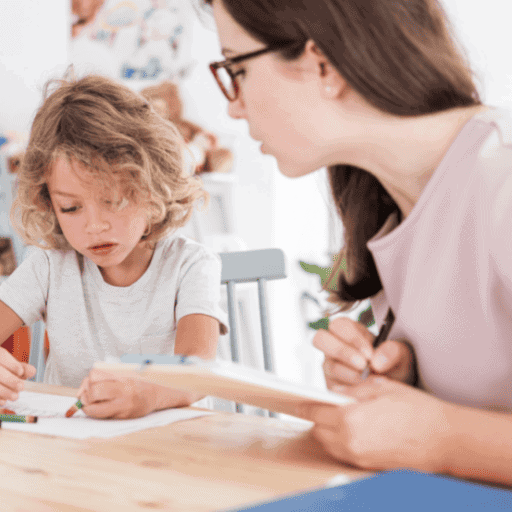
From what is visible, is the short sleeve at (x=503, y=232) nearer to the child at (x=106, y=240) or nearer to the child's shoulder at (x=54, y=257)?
the child at (x=106, y=240)

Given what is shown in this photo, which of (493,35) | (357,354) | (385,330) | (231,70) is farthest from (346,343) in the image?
(493,35)

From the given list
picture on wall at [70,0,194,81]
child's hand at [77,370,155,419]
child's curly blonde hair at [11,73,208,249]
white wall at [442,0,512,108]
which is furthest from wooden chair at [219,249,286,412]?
picture on wall at [70,0,194,81]

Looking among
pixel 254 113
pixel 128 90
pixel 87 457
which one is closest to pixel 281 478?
pixel 87 457

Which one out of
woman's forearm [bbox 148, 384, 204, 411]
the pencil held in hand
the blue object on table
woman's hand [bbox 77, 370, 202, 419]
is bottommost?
woman's forearm [bbox 148, 384, 204, 411]

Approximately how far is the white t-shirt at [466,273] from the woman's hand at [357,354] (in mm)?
21

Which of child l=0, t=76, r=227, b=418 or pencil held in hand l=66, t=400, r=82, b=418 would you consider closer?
pencil held in hand l=66, t=400, r=82, b=418

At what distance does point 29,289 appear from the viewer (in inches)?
47.7

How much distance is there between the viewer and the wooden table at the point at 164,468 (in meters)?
0.43

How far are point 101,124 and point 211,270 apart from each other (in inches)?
13.5

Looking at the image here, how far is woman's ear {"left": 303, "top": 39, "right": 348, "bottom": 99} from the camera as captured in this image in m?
0.62

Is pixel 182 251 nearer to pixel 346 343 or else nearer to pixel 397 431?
pixel 346 343

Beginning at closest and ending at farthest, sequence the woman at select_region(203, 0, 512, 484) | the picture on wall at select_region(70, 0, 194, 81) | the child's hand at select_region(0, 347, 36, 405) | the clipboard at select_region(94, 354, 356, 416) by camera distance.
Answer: the clipboard at select_region(94, 354, 356, 416)
the woman at select_region(203, 0, 512, 484)
the child's hand at select_region(0, 347, 36, 405)
the picture on wall at select_region(70, 0, 194, 81)

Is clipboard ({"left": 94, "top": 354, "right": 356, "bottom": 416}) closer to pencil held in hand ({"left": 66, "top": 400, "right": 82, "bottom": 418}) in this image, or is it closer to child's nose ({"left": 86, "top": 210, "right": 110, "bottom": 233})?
pencil held in hand ({"left": 66, "top": 400, "right": 82, "bottom": 418})

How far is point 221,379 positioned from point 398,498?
162 millimetres
